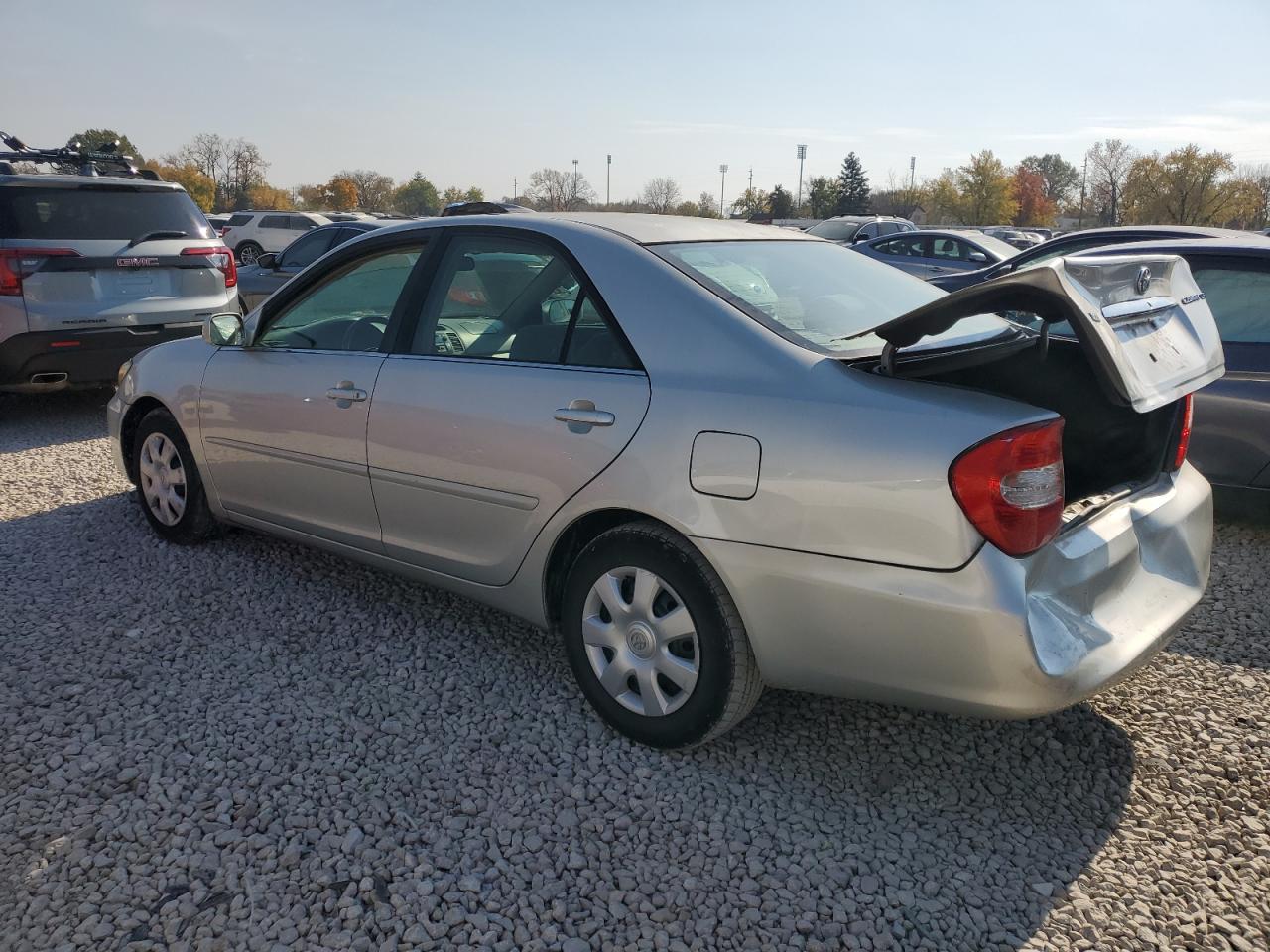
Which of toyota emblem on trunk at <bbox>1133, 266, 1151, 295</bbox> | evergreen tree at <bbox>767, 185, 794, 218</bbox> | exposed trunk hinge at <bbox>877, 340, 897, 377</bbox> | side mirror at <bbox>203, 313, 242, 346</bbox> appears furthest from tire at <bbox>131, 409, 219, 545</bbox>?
evergreen tree at <bbox>767, 185, 794, 218</bbox>

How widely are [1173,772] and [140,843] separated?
113 inches

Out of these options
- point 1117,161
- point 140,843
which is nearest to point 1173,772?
point 140,843

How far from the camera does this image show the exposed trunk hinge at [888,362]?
257 cm

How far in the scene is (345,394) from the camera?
12.0 feet

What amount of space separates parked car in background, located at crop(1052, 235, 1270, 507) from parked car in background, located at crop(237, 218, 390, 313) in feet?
29.9

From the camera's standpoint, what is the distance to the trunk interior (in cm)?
309

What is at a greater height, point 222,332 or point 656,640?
point 222,332

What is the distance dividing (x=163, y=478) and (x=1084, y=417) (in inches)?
158

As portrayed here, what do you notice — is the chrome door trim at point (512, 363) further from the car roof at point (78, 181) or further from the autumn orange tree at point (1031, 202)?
the autumn orange tree at point (1031, 202)

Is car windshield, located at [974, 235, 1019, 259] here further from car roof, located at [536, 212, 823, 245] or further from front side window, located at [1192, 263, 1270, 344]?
car roof, located at [536, 212, 823, 245]

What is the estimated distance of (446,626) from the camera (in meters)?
3.88

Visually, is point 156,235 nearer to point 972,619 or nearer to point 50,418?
point 50,418

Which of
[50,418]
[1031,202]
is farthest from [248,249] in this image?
[1031,202]

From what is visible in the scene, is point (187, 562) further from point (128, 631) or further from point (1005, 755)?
point (1005, 755)
